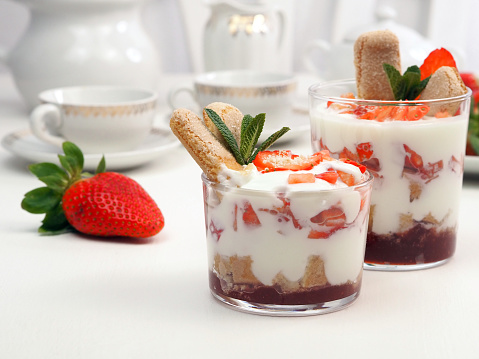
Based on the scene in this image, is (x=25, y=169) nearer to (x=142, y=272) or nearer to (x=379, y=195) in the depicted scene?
(x=142, y=272)

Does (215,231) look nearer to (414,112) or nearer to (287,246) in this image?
(287,246)

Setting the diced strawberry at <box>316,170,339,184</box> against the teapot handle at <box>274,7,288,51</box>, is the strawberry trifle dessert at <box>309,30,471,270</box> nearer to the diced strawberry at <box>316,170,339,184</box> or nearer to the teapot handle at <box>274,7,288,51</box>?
the diced strawberry at <box>316,170,339,184</box>

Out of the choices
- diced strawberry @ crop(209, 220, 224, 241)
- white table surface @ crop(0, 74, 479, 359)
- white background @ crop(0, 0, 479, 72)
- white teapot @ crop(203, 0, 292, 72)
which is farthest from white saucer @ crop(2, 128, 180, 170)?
white background @ crop(0, 0, 479, 72)

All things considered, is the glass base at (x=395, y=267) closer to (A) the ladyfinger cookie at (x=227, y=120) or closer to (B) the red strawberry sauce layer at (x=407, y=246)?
(B) the red strawberry sauce layer at (x=407, y=246)

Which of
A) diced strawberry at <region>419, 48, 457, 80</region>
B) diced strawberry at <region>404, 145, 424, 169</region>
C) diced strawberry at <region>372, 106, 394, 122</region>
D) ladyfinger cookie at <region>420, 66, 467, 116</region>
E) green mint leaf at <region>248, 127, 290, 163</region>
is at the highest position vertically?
diced strawberry at <region>419, 48, 457, 80</region>

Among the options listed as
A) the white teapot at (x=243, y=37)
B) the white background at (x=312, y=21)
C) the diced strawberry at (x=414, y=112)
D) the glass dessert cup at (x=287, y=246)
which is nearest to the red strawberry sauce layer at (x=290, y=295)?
the glass dessert cup at (x=287, y=246)

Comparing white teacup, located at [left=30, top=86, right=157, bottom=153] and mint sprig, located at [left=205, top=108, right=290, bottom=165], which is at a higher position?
mint sprig, located at [left=205, top=108, right=290, bottom=165]
